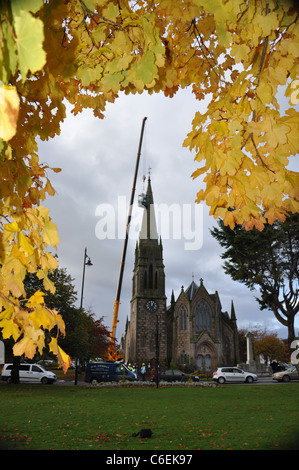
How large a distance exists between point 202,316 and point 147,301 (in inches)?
365

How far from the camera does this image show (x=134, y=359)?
45.7 metres

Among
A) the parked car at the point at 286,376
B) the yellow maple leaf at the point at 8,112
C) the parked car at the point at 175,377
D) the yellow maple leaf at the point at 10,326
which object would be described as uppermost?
the yellow maple leaf at the point at 8,112

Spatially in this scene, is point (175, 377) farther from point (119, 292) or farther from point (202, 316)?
point (202, 316)

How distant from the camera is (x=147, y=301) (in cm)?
4950

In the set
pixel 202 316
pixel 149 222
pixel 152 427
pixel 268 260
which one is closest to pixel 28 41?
pixel 152 427

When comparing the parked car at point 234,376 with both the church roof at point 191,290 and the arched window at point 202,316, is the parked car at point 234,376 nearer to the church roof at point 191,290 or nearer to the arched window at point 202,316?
the arched window at point 202,316

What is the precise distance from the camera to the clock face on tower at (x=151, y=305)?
49.0 meters

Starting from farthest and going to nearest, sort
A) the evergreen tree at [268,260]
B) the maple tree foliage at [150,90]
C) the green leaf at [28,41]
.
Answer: the evergreen tree at [268,260] < the maple tree foliage at [150,90] < the green leaf at [28,41]

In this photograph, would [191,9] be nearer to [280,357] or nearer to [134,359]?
[134,359]

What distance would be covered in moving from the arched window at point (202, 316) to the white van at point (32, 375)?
2927 cm

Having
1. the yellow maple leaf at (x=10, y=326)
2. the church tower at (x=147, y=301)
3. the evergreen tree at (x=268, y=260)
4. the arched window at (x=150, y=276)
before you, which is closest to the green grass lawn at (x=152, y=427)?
the yellow maple leaf at (x=10, y=326)

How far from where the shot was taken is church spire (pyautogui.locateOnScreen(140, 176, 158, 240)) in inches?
2216
